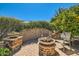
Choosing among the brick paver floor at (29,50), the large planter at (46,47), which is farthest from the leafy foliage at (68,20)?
the brick paver floor at (29,50)

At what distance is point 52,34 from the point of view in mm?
3021

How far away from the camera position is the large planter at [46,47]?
2.98 meters

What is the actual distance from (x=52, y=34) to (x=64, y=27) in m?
0.17

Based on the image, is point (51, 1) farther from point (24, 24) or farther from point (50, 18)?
point (24, 24)

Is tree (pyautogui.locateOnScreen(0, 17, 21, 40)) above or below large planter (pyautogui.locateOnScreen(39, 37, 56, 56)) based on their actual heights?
above

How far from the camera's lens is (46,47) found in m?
2.98

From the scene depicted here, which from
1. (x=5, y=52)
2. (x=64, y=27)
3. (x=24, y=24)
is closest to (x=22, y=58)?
(x=5, y=52)

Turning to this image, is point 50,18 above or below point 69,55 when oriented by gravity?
above

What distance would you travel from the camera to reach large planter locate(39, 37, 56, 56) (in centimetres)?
A: 298

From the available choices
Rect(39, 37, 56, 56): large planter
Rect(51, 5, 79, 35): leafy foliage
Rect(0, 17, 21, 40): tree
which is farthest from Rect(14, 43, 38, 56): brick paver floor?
Rect(51, 5, 79, 35): leafy foliage

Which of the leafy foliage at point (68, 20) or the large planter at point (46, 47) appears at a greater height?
the leafy foliage at point (68, 20)

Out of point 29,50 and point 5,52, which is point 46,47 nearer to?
point 29,50

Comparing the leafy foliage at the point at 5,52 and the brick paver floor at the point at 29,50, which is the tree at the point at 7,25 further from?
the brick paver floor at the point at 29,50

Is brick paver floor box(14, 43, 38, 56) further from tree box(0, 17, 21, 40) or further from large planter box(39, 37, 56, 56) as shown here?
tree box(0, 17, 21, 40)
